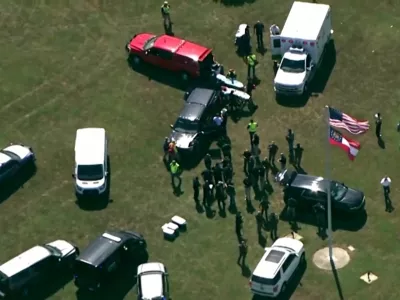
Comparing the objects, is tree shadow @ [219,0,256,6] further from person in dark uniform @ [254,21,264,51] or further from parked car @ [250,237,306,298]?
parked car @ [250,237,306,298]

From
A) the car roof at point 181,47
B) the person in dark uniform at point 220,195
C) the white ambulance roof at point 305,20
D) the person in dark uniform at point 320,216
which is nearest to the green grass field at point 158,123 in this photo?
the person in dark uniform at point 320,216

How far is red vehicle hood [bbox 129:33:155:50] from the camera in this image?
72438 mm

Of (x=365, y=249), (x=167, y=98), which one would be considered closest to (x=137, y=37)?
(x=167, y=98)

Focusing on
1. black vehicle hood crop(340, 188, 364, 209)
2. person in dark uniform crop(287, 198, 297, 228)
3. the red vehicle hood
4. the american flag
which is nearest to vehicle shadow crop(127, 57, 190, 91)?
the red vehicle hood

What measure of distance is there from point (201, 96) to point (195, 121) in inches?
101

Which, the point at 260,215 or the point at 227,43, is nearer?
the point at 260,215

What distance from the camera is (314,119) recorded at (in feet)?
222

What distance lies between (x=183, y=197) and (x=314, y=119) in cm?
1060

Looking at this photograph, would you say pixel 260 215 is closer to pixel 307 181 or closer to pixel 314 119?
pixel 307 181

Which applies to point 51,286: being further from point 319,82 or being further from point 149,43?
point 319,82

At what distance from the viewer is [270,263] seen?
5628 cm

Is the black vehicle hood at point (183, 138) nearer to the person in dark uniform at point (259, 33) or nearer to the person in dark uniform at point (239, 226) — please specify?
the person in dark uniform at point (239, 226)

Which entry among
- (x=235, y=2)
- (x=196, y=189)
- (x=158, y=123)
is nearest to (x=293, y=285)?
(x=196, y=189)

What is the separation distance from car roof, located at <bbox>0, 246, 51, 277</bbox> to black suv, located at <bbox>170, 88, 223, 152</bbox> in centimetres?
1166
